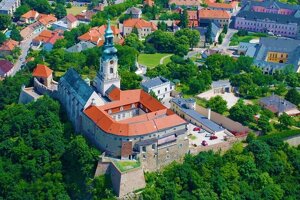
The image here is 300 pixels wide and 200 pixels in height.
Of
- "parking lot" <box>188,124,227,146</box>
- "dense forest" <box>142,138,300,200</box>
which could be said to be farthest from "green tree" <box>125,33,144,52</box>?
"dense forest" <box>142,138,300,200</box>

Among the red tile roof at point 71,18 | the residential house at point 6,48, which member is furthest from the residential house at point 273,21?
the residential house at point 6,48

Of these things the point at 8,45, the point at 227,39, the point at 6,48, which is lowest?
the point at 227,39

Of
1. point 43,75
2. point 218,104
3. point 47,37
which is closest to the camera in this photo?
point 218,104

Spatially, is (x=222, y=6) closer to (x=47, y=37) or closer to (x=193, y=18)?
(x=193, y=18)

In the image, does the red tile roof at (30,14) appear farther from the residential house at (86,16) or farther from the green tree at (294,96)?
the green tree at (294,96)

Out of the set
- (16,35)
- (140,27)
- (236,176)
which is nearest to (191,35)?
(140,27)

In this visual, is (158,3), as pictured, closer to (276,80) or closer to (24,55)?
(24,55)
